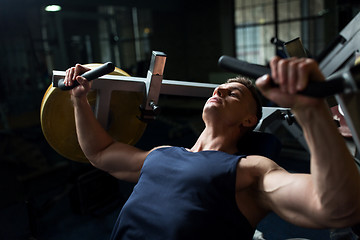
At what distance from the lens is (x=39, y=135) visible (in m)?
4.50

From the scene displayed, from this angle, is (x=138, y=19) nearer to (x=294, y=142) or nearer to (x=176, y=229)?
(x=294, y=142)

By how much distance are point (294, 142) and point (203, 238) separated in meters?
3.17

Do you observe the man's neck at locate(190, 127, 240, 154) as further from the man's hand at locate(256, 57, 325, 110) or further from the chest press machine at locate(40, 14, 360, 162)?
the man's hand at locate(256, 57, 325, 110)

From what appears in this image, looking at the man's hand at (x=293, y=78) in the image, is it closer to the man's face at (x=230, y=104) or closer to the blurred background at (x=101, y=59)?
the man's face at (x=230, y=104)

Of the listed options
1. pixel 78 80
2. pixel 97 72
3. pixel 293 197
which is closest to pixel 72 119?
pixel 78 80

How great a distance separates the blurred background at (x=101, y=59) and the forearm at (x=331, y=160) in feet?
4.56

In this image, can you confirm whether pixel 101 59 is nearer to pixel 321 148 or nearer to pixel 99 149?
pixel 99 149

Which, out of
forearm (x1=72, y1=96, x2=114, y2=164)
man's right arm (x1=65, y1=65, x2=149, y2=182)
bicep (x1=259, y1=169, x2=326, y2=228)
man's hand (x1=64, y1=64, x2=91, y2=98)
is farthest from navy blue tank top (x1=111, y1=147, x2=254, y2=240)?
man's hand (x1=64, y1=64, x2=91, y2=98)

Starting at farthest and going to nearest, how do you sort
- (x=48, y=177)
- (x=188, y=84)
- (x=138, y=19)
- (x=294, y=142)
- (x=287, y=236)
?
1. (x=138, y=19)
2. (x=294, y=142)
3. (x=48, y=177)
4. (x=287, y=236)
5. (x=188, y=84)

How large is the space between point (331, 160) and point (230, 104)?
57cm

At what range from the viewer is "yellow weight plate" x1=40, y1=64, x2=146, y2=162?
4.27ft

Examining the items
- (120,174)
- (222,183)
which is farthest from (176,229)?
(120,174)

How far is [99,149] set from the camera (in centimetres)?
131

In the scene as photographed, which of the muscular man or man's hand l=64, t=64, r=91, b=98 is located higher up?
man's hand l=64, t=64, r=91, b=98
